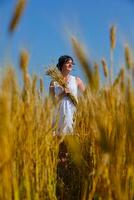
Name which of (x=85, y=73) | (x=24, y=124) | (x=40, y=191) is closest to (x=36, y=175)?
(x=40, y=191)

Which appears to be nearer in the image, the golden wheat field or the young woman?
the golden wheat field

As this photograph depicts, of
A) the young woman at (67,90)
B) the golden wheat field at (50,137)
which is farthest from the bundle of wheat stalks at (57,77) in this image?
the golden wheat field at (50,137)

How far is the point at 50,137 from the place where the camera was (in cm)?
194

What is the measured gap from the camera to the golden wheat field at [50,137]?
4.33 feet

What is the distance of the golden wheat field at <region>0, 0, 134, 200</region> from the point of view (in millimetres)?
1319

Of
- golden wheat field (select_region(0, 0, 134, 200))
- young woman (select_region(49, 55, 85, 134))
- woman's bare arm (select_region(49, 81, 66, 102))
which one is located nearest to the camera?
golden wheat field (select_region(0, 0, 134, 200))

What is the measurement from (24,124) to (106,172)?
0.37 m

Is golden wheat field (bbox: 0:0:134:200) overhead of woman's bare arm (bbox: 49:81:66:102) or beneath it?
beneath

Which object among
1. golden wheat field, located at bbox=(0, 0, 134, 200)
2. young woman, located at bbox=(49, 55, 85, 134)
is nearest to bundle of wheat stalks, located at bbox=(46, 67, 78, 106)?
young woman, located at bbox=(49, 55, 85, 134)

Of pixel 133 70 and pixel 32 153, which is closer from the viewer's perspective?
pixel 133 70

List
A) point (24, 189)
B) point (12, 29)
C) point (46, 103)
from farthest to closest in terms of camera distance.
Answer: point (46, 103) → point (24, 189) → point (12, 29)

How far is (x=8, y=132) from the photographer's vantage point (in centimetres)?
141

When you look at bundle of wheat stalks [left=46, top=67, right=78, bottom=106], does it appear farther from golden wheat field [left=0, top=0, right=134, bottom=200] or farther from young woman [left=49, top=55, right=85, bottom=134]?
golden wheat field [left=0, top=0, right=134, bottom=200]

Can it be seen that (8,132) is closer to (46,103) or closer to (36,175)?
(36,175)
